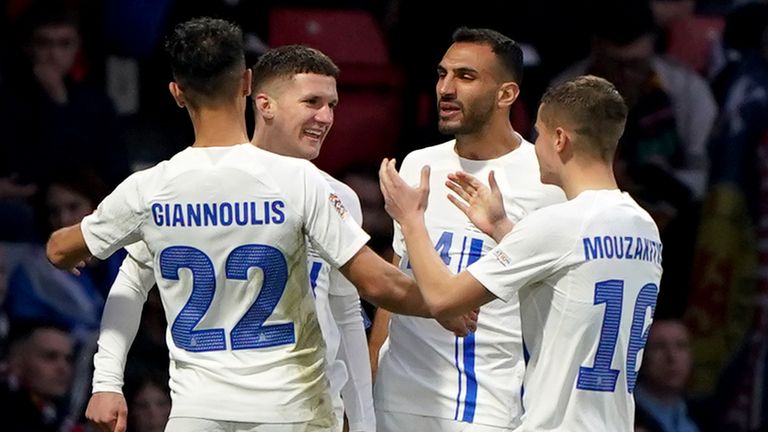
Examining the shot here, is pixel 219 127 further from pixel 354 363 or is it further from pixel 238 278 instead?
pixel 354 363

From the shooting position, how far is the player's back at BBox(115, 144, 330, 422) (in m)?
4.58

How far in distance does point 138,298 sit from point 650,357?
435 cm

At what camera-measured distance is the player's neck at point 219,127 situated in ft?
15.4

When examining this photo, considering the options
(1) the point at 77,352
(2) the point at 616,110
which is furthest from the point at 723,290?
(2) the point at 616,110

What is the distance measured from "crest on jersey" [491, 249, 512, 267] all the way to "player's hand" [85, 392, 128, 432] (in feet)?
3.71

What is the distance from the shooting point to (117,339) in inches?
195

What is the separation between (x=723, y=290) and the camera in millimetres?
8984

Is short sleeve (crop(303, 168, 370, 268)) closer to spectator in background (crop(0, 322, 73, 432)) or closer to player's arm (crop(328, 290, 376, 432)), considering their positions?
player's arm (crop(328, 290, 376, 432))

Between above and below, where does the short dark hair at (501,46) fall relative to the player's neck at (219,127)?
above

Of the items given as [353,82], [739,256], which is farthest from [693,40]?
[353,82]

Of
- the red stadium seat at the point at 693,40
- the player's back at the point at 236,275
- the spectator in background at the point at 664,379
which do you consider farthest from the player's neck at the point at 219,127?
the red stadium seat at the point at 693,40

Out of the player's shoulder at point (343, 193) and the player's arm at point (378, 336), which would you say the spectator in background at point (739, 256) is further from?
the player's shoulder at point (343, 193)

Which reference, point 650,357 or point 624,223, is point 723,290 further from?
point 624,223

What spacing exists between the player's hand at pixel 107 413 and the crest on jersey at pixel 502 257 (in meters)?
1.13
